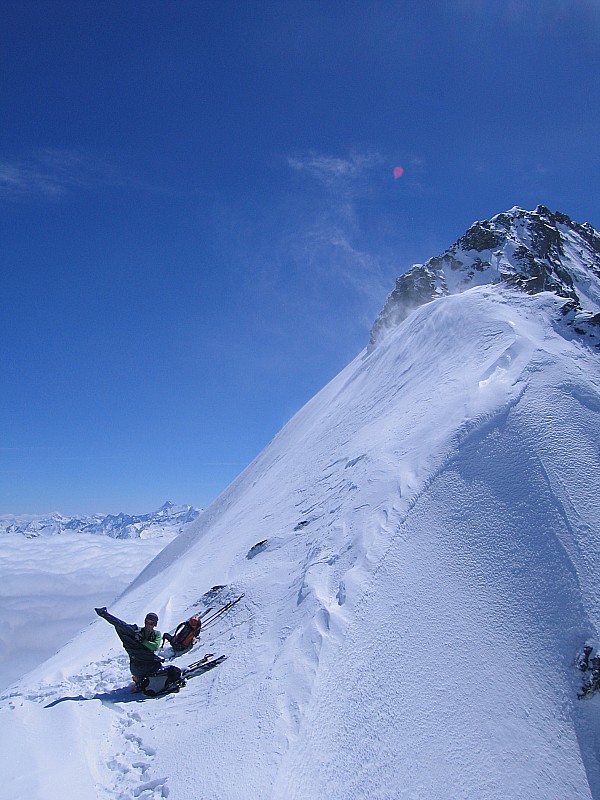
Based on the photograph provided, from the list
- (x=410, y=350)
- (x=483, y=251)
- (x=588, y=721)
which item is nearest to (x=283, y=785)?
(x=588, y=721)

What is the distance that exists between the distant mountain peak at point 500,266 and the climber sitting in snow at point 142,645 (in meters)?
41.6

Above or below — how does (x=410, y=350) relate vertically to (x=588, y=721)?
above

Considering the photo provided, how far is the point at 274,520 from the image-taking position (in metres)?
15.0

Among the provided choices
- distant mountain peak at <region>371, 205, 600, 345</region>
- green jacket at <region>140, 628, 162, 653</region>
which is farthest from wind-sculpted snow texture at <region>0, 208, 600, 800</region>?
distant mountain peak at <region>371, 205, 600, 345</region>

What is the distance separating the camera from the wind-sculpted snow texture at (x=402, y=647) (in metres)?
5.45

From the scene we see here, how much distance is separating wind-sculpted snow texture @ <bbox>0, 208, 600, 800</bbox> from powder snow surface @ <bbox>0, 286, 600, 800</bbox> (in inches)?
1.2

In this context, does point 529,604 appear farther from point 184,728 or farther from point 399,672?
point 184,728

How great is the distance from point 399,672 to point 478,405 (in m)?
7.57

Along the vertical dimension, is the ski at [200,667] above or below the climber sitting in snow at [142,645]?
below

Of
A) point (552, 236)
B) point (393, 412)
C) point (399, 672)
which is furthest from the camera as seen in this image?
point (552, 236)

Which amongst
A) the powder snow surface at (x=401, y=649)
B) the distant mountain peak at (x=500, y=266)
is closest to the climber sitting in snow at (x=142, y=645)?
the powder snow surface at (x=401, y=649)

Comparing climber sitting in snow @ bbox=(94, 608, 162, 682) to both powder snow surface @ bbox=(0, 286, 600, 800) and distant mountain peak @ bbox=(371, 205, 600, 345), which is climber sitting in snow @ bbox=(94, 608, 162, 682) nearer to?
powder snow surface @ bbox=(0, 286, 600, 800)

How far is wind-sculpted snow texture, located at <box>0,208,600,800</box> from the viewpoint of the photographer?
5445 mm

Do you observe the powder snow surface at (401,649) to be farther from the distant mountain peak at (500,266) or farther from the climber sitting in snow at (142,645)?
the distant mountain peak at (500,266)
